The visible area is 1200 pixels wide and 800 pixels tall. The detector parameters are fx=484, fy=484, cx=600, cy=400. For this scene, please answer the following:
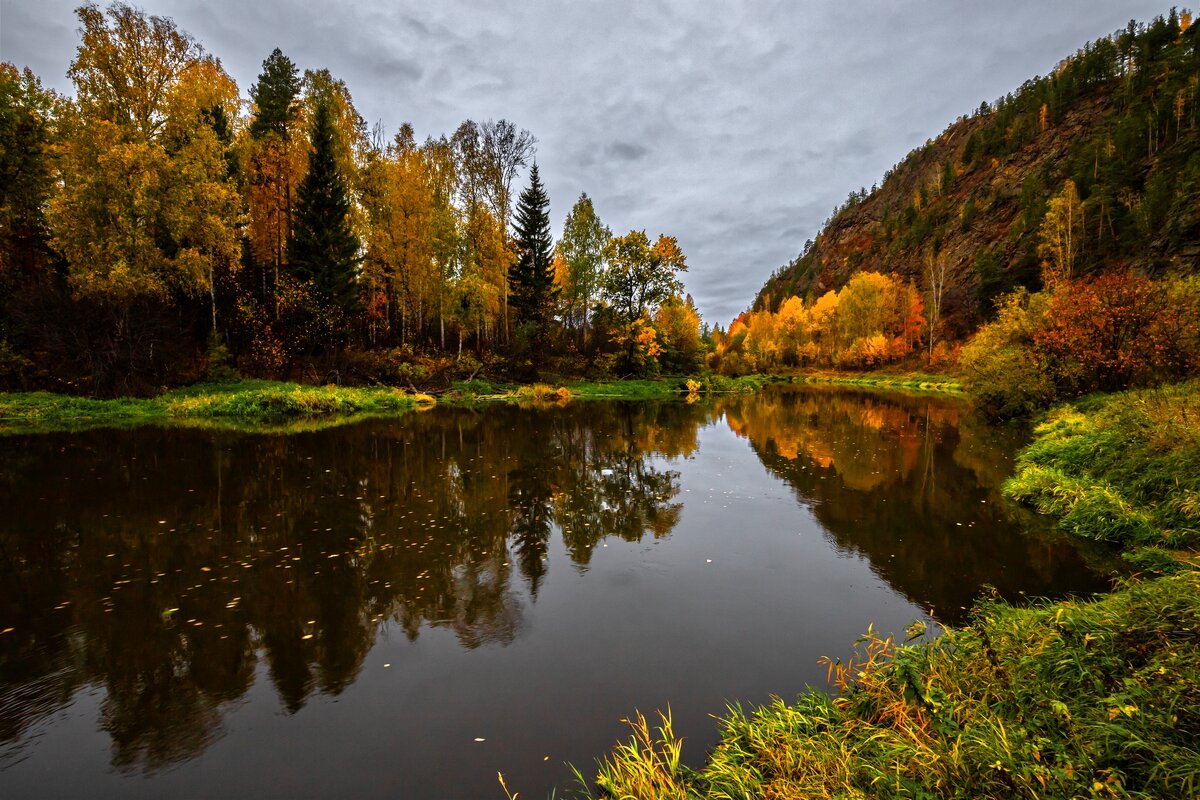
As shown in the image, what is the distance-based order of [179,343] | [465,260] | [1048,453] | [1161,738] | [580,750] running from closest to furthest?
[1161,738], [580,750], [1048,453], [179,343], [465,260]

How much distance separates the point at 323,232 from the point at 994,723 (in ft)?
111

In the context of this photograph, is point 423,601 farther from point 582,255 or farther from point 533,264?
point 582,255

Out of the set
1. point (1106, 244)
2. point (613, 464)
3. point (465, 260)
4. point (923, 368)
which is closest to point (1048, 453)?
point (613, 464)

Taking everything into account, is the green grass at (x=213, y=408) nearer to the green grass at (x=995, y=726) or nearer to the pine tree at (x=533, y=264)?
the pine tree at (x=533, y=264)

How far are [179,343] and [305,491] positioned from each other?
2003cm

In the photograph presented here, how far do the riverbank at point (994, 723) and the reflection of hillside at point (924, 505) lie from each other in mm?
1987

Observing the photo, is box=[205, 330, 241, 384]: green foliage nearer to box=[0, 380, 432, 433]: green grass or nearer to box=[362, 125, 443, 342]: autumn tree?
box=[0, 380, 432, 433]: green grass

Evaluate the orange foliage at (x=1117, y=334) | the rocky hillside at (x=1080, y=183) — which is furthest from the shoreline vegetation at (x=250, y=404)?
the rocky hillside at (x=1080, y=183)

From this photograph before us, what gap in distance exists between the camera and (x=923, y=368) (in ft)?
202

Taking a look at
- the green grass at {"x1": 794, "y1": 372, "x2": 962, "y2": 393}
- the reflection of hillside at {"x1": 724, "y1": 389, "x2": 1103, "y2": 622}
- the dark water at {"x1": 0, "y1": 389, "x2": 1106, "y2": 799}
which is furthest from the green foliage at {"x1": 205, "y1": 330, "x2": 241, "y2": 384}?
the green grass at {"x1": 794, "y1": 372, "x2": 962, "y2": 393}

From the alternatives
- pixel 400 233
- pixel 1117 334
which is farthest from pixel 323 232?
pixel 1117 334

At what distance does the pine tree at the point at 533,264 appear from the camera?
132 ft

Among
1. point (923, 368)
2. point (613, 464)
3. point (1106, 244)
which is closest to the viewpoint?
point (613, 464)

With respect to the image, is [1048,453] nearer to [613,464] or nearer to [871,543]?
[871,543]
